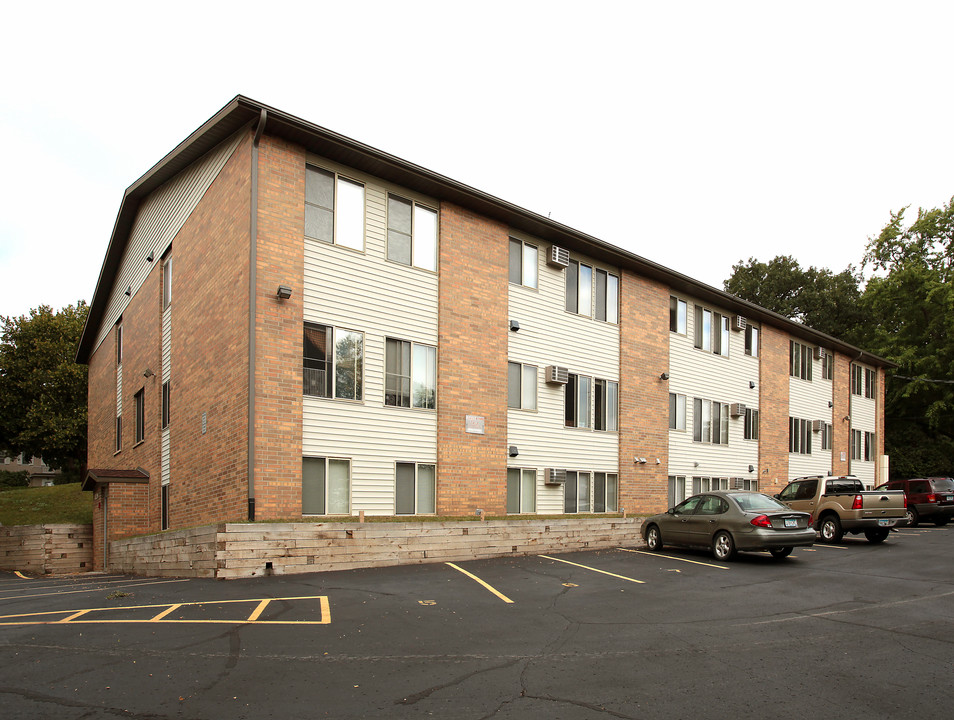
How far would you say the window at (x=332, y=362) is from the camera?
15641 mm

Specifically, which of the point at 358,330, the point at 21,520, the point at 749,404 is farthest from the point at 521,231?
the point at 21,520

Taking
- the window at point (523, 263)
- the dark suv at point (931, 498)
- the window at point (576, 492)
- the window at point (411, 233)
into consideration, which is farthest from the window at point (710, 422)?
the window at point (411, 233)

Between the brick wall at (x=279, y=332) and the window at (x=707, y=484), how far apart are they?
16.4m

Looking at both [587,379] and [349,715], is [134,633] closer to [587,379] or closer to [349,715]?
[349,715]

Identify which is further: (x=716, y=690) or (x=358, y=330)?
(x=358, y=330)

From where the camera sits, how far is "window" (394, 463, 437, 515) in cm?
1684

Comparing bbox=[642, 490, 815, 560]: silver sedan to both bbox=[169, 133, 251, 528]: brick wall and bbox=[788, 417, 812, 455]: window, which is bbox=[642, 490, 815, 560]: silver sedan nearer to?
bbox=[169, 133, 251, 528]: brick wall

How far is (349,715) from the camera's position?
221 inches

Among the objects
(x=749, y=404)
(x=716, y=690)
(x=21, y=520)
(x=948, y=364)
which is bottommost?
(x=21, y=520)

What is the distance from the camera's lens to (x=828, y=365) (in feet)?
119

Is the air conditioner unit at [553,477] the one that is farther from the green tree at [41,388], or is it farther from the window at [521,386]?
the green tree at [41,388]

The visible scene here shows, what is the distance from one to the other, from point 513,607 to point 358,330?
8338 millimetres

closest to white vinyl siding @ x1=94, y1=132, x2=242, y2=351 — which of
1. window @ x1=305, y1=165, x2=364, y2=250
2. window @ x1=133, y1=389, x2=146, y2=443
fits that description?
window @ x1=305, y1=165, x2=364, y2=250

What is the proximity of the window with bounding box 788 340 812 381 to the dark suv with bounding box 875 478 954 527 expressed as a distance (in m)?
7.67
